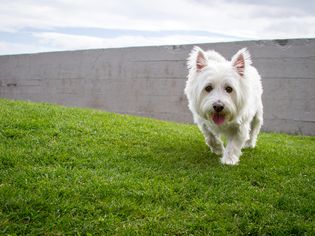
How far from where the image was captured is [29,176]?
421 cm

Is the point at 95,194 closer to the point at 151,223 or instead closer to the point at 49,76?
A: the point at 151,223

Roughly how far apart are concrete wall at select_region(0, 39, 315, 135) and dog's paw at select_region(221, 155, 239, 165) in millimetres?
5784

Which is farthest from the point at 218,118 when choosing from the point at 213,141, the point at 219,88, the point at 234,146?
the point at 213,141

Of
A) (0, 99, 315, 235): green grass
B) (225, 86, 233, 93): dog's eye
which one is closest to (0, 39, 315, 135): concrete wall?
(0, 99, 315, 235): green grass

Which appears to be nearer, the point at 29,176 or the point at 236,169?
the point at 29,176

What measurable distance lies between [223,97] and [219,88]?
0.14 meters

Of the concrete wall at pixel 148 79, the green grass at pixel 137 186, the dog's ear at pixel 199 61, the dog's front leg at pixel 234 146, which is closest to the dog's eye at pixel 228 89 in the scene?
the dog's ear at pixel 199 61

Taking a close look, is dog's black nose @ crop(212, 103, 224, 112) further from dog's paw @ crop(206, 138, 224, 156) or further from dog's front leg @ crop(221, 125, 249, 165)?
dog's paw @ crop(206, 138, 224, 156)

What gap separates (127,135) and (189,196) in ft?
8.48

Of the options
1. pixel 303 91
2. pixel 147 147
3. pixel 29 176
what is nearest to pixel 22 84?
pixel 303 91

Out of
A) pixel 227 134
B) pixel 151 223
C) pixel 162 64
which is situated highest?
pixel 162 64

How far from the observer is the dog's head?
5102mm

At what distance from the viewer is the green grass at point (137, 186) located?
11.3 ft

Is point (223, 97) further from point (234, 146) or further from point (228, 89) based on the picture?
point (234, 146)
